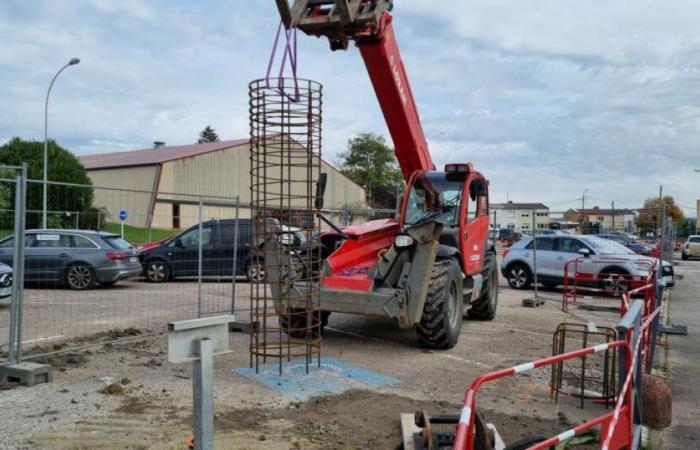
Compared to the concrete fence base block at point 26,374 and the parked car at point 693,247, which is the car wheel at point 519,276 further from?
the parked car at point 693,247

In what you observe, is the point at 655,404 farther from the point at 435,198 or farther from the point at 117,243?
the point at 117,243

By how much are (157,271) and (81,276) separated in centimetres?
343

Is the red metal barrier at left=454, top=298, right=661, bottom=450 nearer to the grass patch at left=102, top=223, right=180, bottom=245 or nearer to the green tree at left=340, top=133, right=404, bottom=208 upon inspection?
the grass patch at left=102, top=223, right=180, bottom=245

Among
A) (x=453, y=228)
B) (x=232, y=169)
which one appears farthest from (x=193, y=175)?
(x=453, y=228)

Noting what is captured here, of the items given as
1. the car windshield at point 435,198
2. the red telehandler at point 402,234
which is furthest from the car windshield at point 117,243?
the car windshield at point 435,198

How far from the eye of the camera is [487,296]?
463 inches

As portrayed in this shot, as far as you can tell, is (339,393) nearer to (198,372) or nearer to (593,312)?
(198,372)

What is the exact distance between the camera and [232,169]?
50.2 m

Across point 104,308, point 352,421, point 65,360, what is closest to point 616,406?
point 352,421

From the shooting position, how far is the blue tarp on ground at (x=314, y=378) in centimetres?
673

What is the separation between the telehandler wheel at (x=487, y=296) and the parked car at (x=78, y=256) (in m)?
7.30

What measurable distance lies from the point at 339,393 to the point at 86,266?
922 centimetres

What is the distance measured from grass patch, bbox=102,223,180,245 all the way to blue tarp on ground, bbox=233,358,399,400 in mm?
6691

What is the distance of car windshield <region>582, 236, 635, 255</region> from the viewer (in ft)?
58.6
